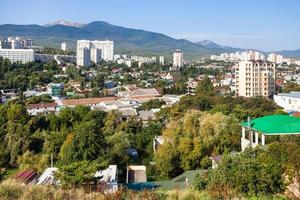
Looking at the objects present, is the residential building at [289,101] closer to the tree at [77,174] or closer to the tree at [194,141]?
the tree at [194,141]

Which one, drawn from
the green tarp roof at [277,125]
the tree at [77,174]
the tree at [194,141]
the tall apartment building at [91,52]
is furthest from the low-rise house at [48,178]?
the tall apartment building at [91,52]

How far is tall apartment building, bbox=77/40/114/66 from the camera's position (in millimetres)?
54969

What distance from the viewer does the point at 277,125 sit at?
8.17m

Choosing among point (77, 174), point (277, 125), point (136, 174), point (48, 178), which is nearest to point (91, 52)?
point (136, 174)

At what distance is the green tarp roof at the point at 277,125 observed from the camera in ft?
26.2

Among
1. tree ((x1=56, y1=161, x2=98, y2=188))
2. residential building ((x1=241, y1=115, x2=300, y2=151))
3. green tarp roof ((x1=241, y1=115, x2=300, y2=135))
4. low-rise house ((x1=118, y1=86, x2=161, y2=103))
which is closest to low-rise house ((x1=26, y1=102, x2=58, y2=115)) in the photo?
low-rise house ((x1=118, y1=86, x2=161, y2=103))

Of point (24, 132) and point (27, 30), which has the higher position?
point (27, 30)

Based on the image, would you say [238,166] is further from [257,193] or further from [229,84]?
[229,84]

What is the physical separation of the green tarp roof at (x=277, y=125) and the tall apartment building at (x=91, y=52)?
4744 cm

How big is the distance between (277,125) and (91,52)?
57087 millimetres

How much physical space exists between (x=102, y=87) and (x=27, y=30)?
12515 cm

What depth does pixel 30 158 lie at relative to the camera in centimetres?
1017

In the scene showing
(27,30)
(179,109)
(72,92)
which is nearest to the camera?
(179,109)

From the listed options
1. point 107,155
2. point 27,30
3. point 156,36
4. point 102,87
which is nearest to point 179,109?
point 107,155
